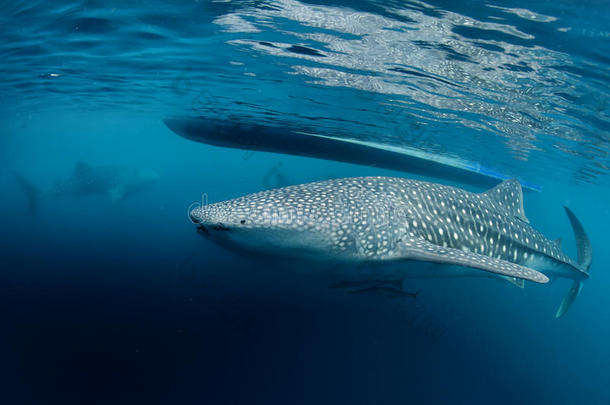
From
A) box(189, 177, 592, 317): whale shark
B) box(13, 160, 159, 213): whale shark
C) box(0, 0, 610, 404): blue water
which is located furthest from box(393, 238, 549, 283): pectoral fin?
box(13, 160, 159, 213): whale shark

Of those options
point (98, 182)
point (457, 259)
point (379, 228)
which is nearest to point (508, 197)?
point (457, 259)

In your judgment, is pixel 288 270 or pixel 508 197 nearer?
pixel 288 270

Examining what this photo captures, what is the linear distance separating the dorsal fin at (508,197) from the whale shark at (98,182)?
22.3 metres

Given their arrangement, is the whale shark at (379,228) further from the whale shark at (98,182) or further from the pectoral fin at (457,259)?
the whale shark at (98,182)

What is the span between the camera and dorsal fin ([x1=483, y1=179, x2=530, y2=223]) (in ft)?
20.1

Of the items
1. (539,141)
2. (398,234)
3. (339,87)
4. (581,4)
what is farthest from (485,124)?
(398,234)

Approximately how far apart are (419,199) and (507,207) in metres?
2.82

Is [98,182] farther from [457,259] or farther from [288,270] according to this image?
[457,259]

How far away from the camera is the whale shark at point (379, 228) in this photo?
11.3 ft

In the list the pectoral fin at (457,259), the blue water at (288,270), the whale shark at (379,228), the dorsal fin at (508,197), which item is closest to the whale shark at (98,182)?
the blue water at (288,270)

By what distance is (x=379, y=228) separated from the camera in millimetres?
4086

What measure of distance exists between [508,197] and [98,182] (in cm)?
2432

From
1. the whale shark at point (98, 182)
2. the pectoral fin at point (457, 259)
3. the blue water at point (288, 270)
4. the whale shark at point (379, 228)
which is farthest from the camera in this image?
the whale shark at point (98, 182)

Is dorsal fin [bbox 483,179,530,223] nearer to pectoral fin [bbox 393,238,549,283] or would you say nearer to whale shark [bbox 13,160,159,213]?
pectoral fin [bbox 393,238,549,283]
